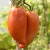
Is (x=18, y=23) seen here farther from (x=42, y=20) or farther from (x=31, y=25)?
(x=42, y=20)

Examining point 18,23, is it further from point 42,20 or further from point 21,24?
point 42,20

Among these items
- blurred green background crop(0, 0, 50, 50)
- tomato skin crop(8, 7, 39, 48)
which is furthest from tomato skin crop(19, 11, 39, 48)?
blurred green background crop(0, 0, 50, 50)

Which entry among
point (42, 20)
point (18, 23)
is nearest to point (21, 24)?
point (18, 23)

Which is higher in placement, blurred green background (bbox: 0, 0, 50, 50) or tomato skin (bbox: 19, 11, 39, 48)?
tomato skin (bbox: 19, 11, 39, 48)

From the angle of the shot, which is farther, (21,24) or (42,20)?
(42,20)

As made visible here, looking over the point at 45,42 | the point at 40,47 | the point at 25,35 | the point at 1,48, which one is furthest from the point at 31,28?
the point at 1,48

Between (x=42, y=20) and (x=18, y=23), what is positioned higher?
(x=18, y=23)

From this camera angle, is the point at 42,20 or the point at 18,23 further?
the point at 42,20

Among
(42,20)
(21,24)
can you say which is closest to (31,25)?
(21,24)

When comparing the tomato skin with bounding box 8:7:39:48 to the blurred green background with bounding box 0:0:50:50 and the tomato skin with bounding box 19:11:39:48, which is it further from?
the blurred green background with bounding box 0:0:50:50
